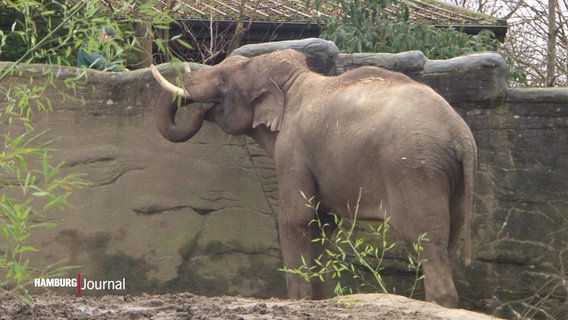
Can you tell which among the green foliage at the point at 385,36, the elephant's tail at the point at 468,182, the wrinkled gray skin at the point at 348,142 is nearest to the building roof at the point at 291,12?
the green foliage at the point at 385,36

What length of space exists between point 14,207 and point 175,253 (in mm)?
4895

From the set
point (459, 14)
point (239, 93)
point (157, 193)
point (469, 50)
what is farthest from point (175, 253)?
point (459, 14)

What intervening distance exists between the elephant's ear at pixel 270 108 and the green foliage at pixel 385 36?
3.19m

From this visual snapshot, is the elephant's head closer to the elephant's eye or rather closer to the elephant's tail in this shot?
the elephant's eye

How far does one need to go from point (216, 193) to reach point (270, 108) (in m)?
0.87

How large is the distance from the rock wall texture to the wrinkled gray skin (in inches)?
15.0

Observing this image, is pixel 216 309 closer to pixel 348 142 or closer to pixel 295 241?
pixel 348 142

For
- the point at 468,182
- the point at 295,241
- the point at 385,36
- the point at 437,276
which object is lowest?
Result: the point at 295,241

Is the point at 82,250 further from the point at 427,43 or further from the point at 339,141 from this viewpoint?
the point at 427,43

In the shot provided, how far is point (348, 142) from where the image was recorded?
7977mm

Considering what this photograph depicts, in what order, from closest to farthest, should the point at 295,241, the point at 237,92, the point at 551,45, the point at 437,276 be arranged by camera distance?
the point at 437,276
the point at 295,241
the point at 237,92
the point at 551,45

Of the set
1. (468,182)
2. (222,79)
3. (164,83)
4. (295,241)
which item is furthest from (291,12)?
(468,182)

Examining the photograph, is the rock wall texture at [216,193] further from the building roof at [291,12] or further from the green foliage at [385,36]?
the building roof at [291,12]

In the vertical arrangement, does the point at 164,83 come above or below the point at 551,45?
above
